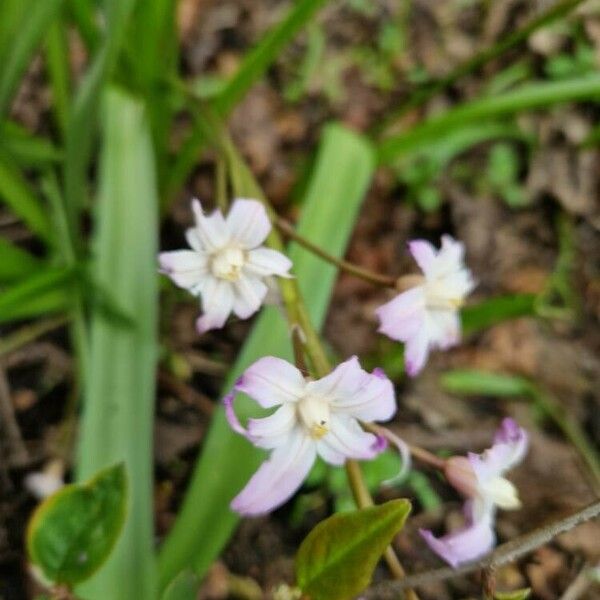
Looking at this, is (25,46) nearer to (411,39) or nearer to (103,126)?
(103,126)

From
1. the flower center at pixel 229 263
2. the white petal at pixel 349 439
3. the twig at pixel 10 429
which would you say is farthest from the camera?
the twig at pixel 10 429

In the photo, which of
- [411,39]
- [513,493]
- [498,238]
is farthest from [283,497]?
[411,39]

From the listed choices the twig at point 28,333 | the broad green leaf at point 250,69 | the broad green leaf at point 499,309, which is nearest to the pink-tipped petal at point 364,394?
the broad green leaf at point 499,309

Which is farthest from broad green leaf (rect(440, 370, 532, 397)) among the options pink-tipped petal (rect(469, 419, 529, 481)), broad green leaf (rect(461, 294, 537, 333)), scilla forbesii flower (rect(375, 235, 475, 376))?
pink-tipped petal (rect(469, 419, 529, 481))

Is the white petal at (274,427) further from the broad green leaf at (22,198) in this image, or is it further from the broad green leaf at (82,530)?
the broad green leaf at (22,198)

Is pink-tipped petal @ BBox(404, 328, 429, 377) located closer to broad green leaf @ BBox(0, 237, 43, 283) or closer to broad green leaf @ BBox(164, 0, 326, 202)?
broad green leaf @ BBox(164, 0, 326, 202)

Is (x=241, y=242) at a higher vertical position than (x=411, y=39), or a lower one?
higher

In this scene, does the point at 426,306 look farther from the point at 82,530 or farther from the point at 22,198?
the point at 22,198

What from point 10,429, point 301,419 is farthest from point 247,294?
point 10,429
